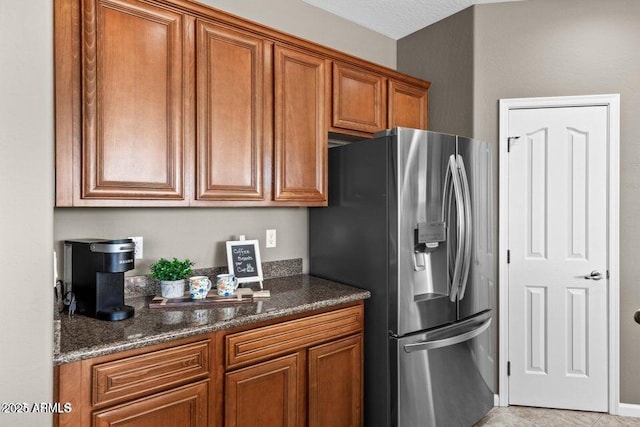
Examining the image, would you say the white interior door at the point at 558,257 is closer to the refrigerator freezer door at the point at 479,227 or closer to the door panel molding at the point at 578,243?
the door panel molding at the point at 578,243

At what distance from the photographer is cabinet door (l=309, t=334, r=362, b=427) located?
2072 millimetres

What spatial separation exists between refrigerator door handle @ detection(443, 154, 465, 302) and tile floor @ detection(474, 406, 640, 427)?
994mm

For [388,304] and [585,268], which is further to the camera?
[585,268]

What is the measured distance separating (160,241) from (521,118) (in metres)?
2.51

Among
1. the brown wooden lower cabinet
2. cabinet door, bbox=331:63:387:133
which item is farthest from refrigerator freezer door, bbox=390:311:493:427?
cabinet door, bbox=331:63:387:133

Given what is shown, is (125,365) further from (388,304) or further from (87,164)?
(388,304)

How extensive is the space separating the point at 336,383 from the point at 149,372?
1.01 metres

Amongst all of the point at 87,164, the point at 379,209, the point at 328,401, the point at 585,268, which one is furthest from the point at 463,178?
the point at 87,164

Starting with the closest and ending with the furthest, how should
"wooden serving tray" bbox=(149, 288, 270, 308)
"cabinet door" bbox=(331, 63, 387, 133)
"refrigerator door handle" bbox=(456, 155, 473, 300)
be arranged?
"wooden serving tray" bbox=(149, 288, 270, 308) < "refrigerator door handle" bbox=(456, 155, 473, 300) < "cabinet door" bbox=(331, 63, 387, 133)

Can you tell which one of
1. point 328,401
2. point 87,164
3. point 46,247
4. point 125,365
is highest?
point 87,164

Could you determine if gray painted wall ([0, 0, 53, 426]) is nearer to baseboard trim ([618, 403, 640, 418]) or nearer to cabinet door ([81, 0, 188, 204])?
cabinet door ([81, 0, 188, 204])

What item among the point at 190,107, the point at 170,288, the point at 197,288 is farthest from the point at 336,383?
the point at 190,107

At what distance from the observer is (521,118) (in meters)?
2.92

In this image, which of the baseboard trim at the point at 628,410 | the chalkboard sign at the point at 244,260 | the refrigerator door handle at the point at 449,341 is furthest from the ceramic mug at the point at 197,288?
the baseboard trim at the point at 628,410
